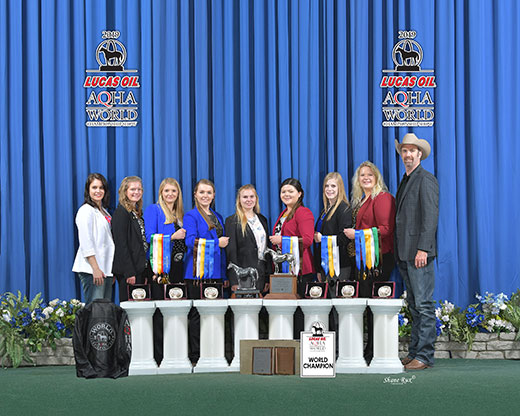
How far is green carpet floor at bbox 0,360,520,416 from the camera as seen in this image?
3680 mm

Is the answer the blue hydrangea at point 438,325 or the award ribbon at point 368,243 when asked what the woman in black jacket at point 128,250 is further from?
the blue hydrangea at point 438,325

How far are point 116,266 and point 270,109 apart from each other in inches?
77.3

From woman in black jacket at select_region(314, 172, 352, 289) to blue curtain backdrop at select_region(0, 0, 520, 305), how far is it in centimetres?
39

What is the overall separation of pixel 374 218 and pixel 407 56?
5.62 feet

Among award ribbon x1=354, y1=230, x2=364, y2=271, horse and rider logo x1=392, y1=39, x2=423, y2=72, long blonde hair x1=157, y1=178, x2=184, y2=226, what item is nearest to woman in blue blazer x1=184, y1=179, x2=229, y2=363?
long blonde hair x1=157, y1=178, x2=184, y2=226

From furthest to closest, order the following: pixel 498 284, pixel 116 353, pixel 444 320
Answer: pixel 498 284
pixel 444 320
pixel 116 353

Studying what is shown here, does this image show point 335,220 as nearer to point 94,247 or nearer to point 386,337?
point 386,337

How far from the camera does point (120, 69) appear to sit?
6293 millimetres

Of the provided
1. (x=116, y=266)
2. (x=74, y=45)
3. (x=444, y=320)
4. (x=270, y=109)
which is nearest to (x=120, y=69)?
(x=74, y=45)

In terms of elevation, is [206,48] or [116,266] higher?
[206,48]

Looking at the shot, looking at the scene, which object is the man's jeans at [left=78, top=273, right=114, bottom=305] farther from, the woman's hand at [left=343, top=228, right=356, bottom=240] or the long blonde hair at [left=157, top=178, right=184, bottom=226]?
the woman's hand at [left=343, top=228, right=356, bottom=240]

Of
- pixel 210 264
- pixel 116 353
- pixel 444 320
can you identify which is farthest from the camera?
pixel 444 320

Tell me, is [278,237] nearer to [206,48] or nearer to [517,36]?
[206,48]

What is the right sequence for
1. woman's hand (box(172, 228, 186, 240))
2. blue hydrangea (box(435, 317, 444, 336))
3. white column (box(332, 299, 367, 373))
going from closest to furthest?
white column (box(332, 299, 367, 373)) → woman's hand (box(172, 228, 186, 240)) → blue hydrangea (box(435, 317, 444, 336))
